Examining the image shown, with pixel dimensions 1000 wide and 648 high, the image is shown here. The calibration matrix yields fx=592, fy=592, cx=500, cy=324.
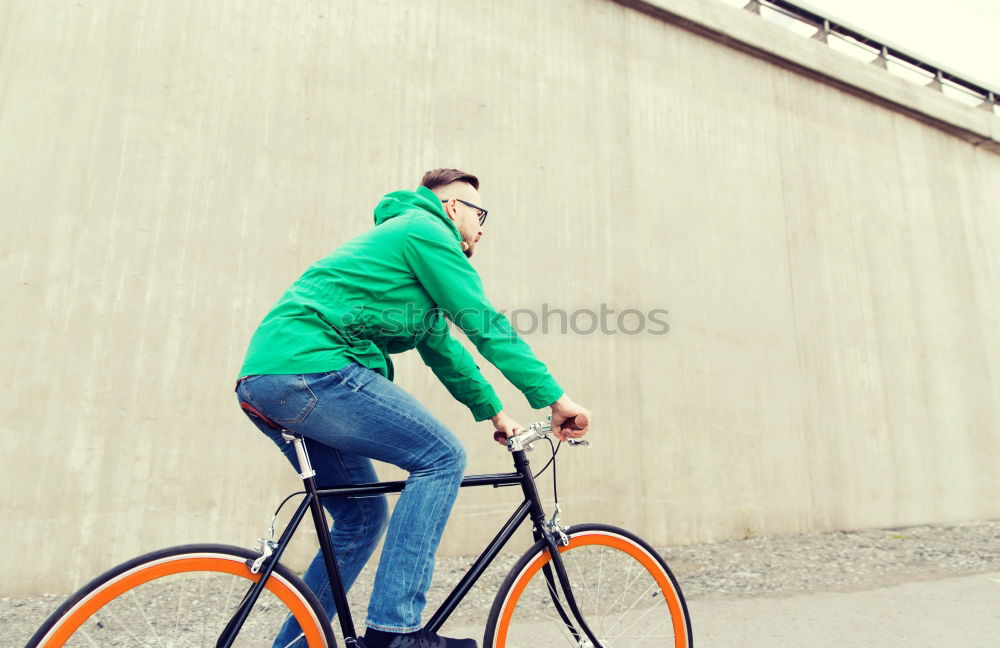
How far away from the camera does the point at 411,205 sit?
1874 mm

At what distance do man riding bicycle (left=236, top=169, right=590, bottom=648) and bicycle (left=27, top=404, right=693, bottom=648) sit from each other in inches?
3.6

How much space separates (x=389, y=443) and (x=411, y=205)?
0.75 metres

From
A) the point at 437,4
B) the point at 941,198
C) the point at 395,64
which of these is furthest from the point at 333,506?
the point at 941,198

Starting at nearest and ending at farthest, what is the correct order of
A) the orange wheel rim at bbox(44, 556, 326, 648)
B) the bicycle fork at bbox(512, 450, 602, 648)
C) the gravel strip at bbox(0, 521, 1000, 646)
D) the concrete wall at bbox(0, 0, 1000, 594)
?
the orange wheel rim at bbox(44, 556, 326, 648)
the bicycle fork at bbox(512, 450, 602, 648)
the gravel strip at bbox(0, 521, 1000, 646)
the concrete wall at bbox(0, 0, 1000, 594)

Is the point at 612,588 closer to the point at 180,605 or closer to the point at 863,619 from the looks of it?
the point at 180,605

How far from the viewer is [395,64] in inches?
168

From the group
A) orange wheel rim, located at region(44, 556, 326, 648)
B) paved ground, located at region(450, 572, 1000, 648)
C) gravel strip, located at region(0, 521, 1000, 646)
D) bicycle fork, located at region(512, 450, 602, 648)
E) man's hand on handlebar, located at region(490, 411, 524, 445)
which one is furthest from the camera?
gravel strip, located at region(0, 521, 1000, 646)

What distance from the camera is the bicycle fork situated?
1.83 metres

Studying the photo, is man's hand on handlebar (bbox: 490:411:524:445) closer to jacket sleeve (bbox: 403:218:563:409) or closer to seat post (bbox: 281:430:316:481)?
jacket sleeve (bbox: 403:218:563:409)

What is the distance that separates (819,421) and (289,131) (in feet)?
16.3

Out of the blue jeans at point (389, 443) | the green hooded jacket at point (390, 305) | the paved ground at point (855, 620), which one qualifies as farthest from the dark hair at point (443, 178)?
the paved ground at point (855, 620)

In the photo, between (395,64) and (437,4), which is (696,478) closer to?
(395,64)

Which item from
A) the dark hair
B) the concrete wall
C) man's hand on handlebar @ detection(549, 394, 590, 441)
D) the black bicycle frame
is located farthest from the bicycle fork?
the concrete wall

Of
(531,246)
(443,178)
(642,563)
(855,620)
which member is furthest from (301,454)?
(531,246)
